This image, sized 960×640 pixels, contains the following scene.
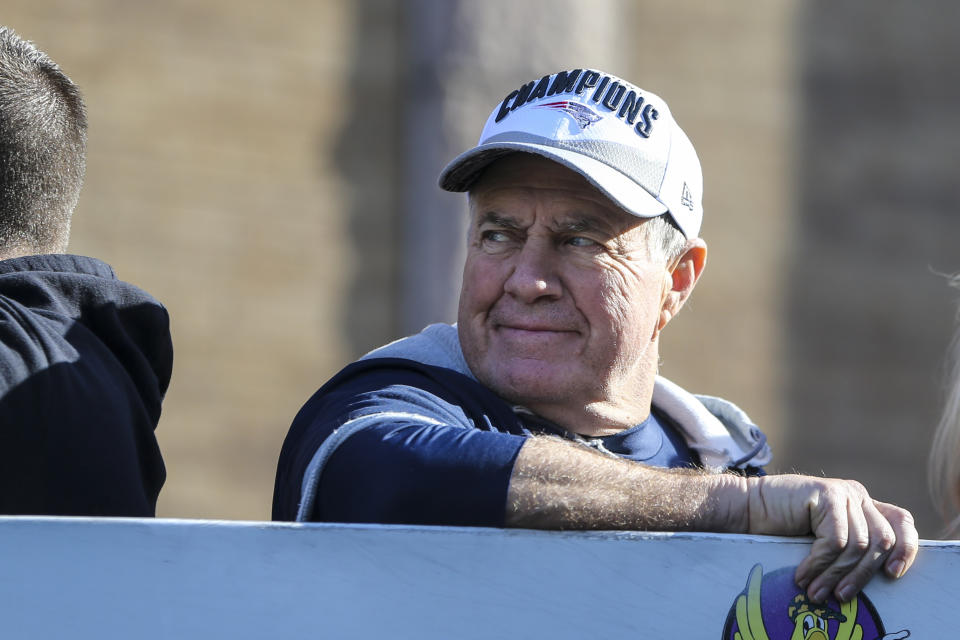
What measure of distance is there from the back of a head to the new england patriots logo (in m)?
0.76

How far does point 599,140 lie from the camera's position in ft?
7.04

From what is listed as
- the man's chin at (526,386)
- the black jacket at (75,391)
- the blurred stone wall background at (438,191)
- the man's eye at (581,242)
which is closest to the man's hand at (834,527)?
the man's chin at (526,386)

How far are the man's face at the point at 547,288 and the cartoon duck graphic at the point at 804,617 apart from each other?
0.65 meters

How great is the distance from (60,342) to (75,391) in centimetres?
8

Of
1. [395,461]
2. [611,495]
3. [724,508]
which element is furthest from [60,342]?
[724,508]

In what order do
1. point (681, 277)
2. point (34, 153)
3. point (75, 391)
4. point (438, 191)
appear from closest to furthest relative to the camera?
point (75, 391) → point (34, 153) → point (681, 277) → point (438, 191)

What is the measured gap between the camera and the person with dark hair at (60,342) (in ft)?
5.90

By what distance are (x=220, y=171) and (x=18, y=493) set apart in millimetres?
3261

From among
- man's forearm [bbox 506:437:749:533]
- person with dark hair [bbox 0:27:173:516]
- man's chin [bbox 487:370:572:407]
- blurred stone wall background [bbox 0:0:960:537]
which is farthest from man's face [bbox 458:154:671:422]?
blurred stone wall background [bbox 0:0:960:537]

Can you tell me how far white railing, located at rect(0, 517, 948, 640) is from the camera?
1.41m

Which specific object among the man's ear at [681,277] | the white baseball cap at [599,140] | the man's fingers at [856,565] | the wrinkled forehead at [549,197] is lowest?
the man's fingers at [856,565]

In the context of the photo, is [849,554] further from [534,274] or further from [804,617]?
[534,274]

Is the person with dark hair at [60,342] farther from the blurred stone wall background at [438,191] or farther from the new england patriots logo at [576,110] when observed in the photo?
the blurred stone wall background at [438,191]

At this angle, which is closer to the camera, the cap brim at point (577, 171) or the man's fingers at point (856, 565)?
the man's fingers at point (856, 565)
